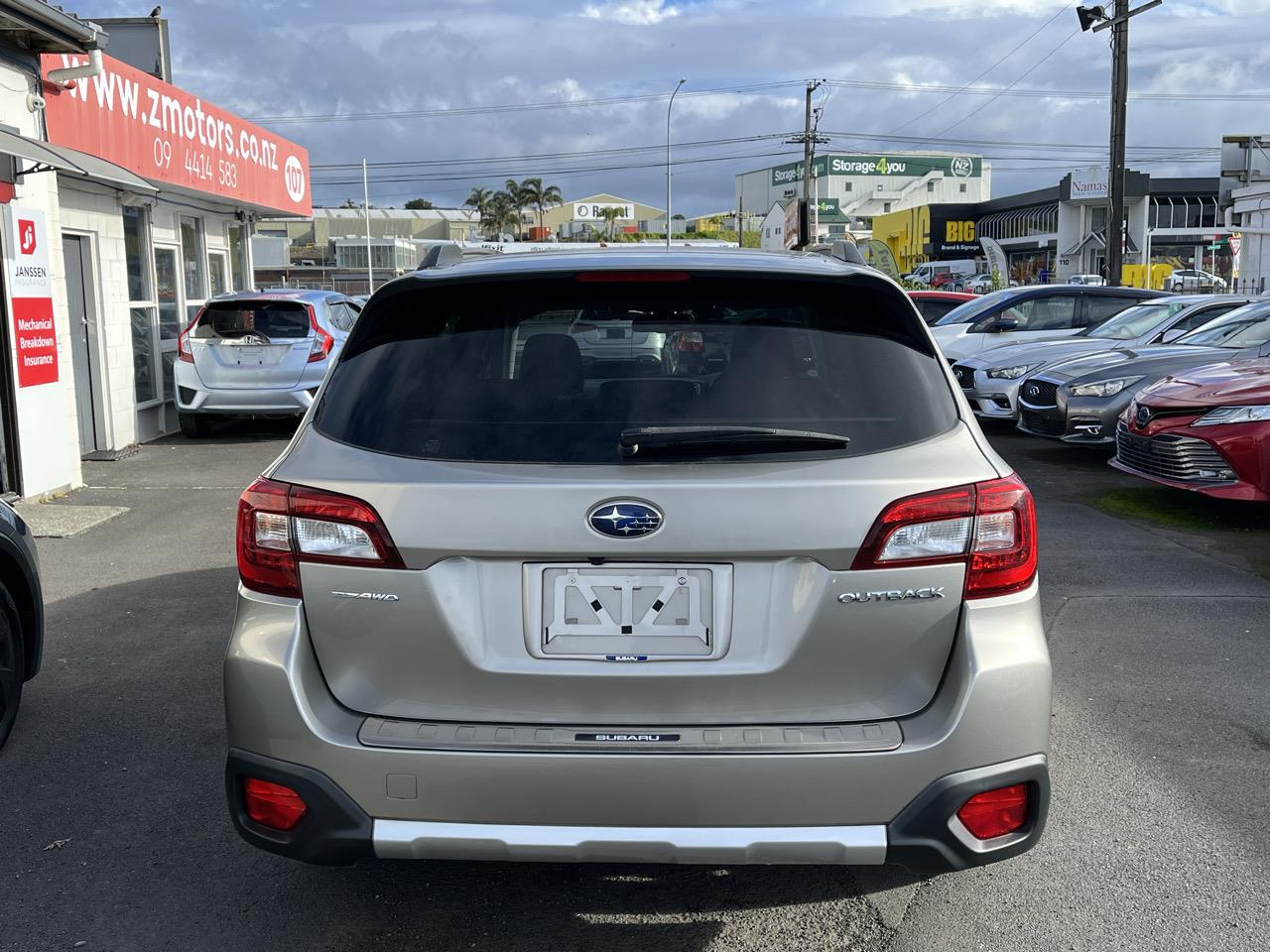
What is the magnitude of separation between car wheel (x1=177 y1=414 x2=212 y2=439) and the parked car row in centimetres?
837

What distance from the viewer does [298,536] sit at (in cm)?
273

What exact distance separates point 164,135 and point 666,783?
12355 millimetres

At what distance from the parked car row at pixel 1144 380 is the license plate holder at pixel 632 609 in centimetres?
680

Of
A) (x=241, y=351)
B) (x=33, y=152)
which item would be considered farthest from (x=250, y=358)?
(x=33, y=152)

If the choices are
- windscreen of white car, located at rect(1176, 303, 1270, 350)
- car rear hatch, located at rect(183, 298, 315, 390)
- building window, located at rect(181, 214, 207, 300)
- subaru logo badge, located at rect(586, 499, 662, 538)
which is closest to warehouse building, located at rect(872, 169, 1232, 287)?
windscreen of white car, located at rect(1176, 303, 1270, 350)

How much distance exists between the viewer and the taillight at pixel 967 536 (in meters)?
2.63

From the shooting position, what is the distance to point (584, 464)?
267 centimetres

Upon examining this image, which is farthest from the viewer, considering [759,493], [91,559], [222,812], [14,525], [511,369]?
[91,559]

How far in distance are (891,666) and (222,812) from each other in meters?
2.41

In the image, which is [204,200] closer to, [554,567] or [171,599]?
[171,599]

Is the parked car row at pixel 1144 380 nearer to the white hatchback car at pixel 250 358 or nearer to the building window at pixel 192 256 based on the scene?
the white hatchback car at pixel 250 358

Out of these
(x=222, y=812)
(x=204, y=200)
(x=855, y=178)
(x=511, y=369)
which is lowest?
(x=222, y=812)

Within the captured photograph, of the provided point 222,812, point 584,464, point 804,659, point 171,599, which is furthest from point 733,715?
point 171,599

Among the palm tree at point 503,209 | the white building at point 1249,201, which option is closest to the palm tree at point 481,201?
the palm tree at point 503,209
